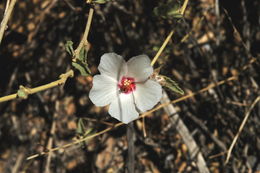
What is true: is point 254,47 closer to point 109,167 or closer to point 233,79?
point 233,79

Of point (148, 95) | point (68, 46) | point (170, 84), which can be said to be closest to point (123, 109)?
point (148, 95)

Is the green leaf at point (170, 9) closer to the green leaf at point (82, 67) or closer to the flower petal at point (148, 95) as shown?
the flower petal at point (148, 95)

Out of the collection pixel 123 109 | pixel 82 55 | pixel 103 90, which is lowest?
pixel 123 109

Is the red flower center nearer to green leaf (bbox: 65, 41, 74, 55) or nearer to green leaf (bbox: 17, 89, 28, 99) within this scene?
green leaf (bbox: 65, 41, 74, 55)

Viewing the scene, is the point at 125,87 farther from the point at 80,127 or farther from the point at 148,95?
the point at 80,127

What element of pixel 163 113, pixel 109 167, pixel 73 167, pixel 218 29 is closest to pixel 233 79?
pixel 218 29

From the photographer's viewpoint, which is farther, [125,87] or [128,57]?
[128,57]
